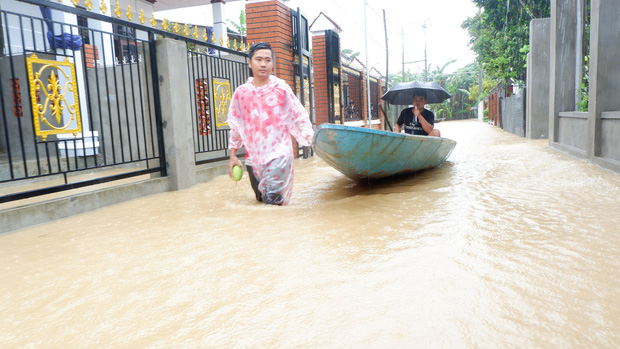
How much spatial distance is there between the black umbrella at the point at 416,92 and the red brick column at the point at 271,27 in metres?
2.29

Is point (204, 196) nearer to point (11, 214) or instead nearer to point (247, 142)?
point (247, 142)

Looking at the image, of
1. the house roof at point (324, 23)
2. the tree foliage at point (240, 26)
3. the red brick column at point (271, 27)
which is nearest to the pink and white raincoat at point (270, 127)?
the red brick column at point (271, 27)

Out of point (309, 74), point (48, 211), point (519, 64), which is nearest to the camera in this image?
point (48, 211)

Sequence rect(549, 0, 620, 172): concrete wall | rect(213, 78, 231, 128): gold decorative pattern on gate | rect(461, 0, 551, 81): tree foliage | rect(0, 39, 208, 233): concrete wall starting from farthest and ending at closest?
rect(461, 0, 551, 81): tree foliage, rect(213, 78, 231, 128): gold decorative pattern on gate, rect(549, 0, 620, 172): concrete wall, rect(0, 39, 208, 233): concrete wall

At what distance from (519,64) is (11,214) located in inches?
600

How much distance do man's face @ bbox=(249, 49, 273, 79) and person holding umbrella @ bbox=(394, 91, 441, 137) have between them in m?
3.08

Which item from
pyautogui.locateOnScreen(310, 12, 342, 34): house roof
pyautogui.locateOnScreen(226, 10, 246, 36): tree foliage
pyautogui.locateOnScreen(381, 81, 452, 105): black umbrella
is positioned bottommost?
pyautogui.locateOnScreen(381, 81, 452, 105): black umbrella

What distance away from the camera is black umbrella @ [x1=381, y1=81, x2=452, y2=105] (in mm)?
6678

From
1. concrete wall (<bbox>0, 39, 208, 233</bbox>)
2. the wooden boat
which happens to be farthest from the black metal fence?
the wooden boat

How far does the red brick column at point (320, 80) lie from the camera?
11.5m

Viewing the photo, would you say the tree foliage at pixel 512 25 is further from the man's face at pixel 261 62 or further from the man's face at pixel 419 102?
the man's face at pixel 261 62

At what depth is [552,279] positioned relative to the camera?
2.04 metres

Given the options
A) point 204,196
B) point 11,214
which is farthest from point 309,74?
point 11,214

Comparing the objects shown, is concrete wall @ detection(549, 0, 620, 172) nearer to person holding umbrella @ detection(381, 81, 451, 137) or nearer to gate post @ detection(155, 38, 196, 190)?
person holding umbrella @ detection(381, 81, 451, 137)
